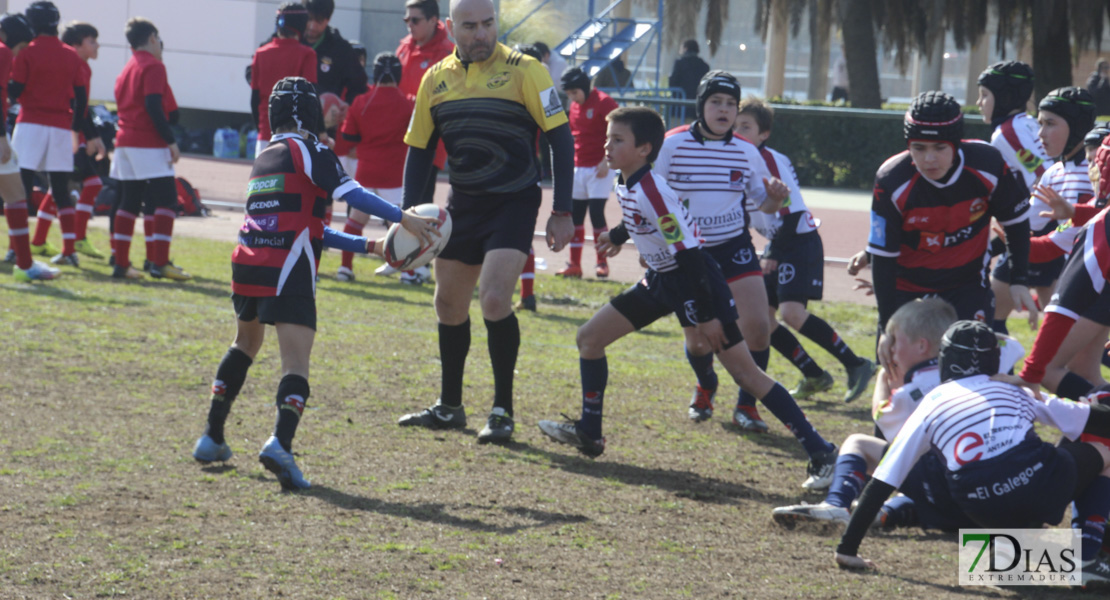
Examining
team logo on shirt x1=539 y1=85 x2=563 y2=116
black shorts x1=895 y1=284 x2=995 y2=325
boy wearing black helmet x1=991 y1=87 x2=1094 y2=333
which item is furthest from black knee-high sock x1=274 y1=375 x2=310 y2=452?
boy wearing black helmet x1=991 y1=87 x2=1094 y2=333

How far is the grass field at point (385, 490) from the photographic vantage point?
4.07 meters

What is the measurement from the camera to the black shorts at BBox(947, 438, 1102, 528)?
13.5ft

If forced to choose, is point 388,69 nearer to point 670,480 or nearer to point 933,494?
point 670,480

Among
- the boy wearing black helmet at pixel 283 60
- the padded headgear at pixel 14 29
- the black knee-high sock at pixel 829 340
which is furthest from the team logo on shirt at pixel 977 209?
the padded headgear at pixel 14 29

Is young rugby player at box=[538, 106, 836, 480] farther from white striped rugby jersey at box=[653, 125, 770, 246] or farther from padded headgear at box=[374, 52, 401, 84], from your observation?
padded headgear at box=[374, 52, 401, 84]

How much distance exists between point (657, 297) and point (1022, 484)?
208 cm

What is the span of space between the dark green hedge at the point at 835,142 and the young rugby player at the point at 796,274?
53.3 ft

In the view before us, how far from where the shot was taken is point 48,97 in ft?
35.7

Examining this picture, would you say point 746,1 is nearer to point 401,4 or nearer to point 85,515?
point 401,4

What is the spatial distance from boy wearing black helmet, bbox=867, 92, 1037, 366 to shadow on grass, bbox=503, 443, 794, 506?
909 millimetres

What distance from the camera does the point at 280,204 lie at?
5141 mm

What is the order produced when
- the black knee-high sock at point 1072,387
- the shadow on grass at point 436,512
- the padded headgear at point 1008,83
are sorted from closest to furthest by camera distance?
the shadow on grass at point 436,512
the black knee-high sock at point 1072,387
the padded headgear at point 1008,83

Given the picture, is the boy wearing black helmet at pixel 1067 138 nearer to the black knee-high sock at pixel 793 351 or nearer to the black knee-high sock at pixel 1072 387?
the black knee-high sock at pixel 793 351

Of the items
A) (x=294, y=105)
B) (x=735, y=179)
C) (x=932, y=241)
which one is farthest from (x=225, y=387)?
(x=932, y=241)
